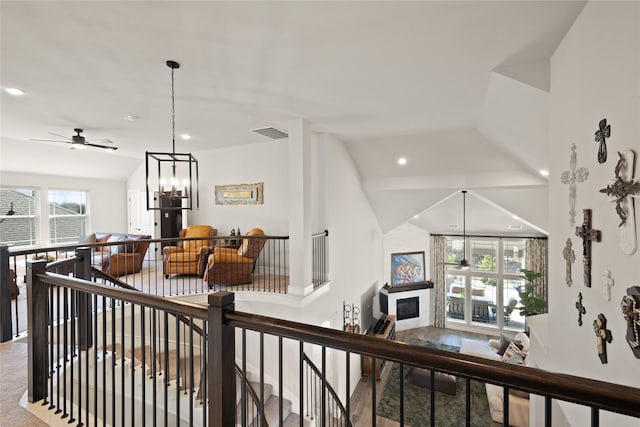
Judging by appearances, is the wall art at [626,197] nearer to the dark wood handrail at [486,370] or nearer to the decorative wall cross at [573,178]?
the decorative wall cross at [573,178]

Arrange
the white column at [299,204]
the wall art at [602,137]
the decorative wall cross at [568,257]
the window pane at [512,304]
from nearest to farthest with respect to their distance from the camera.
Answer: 1. the wall art at [602,137]
2. the decorative wall cross at [568,257]
3. the white column at [299,204]
4. the window pane at [512,304]

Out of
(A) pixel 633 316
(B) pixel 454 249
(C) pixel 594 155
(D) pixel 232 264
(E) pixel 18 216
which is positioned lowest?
(B) pixel 454 249

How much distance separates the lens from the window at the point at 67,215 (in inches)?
285

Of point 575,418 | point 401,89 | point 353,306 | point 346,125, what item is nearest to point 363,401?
point 353,306

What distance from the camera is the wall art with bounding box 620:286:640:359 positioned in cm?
143

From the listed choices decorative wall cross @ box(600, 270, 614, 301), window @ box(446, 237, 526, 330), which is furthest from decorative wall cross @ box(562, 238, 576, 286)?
window @ box(446, 237, 526, 330)

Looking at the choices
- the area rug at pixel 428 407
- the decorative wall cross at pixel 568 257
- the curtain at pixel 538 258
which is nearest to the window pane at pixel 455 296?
the curtain at pixel 538 258

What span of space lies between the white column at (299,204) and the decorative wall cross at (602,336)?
336cm

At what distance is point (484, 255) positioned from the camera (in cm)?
977

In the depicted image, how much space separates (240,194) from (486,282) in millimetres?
8489

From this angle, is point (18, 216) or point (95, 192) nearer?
point (18, 216)

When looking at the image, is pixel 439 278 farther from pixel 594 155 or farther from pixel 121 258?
pixel 121 258

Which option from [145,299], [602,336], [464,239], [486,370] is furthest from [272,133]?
[464,239]

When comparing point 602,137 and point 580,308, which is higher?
point 602,137
